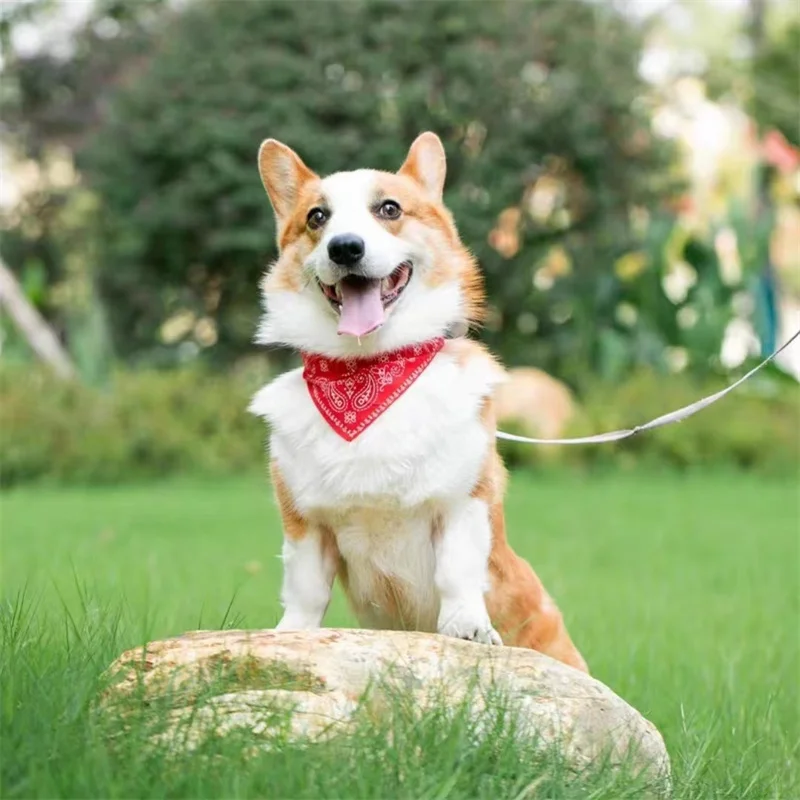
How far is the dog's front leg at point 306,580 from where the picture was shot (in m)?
3.72

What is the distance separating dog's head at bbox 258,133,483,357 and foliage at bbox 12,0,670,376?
479 inches

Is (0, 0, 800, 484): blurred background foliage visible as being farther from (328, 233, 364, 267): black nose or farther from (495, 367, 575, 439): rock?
(328, 233, 364, 267): black nose

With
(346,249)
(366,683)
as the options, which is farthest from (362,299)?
(366,683)

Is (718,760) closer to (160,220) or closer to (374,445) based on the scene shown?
(374,445)

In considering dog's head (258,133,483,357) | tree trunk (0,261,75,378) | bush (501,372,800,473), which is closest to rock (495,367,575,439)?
bush (501,372,800,473)

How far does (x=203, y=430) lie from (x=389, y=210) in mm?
10649

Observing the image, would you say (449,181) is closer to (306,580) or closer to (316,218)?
(316,218)

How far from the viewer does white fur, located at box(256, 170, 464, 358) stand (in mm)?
3744

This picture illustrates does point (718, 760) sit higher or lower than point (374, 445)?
lower

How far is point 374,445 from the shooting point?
360cm

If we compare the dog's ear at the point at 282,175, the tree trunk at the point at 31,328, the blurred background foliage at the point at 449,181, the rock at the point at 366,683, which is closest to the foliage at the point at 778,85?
the blurred background foliage at the point at 449,181

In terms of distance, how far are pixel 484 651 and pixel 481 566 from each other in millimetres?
300

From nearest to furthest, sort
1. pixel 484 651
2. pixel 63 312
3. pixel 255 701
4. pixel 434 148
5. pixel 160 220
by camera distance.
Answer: pixel 255 701 < pixel 484 651 < pixel 434 148 < pixel 160 220 < pixel 63 312

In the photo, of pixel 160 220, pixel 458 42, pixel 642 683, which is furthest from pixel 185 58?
pixel 642 683
